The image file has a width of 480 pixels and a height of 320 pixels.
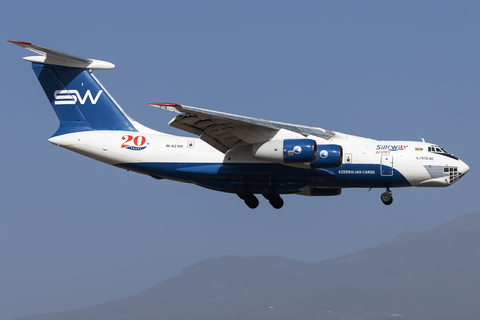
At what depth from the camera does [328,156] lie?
19.4 metres

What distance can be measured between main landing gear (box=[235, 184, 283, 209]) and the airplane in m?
0.03

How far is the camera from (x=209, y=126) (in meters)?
19.9

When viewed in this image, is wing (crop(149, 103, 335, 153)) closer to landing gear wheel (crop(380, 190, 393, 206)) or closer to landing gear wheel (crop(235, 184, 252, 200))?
landing gear wheel (crop(235, 184, 252, 200))

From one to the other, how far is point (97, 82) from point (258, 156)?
645 centimetres

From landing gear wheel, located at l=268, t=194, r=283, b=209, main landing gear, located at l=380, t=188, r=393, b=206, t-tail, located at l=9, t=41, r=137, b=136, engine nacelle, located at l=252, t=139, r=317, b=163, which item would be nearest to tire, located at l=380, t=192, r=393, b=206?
main landing gear, located at l=380, t=188, r=393, b=206

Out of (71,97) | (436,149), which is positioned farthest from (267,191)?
(71,97)

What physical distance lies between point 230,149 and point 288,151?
7.69ft

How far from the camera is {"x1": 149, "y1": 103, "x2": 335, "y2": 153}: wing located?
63.1 ft

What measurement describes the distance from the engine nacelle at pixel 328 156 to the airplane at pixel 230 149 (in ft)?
0.09

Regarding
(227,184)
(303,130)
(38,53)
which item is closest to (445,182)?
(303,130)

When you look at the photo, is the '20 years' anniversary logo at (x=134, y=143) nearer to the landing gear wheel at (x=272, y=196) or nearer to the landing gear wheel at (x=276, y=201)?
the landing gear wheel at (x=272, y=196)

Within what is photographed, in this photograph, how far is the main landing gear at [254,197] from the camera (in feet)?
68.0

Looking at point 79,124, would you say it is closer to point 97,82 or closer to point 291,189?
point 97,82

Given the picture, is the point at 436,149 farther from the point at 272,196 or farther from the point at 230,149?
the point at 230,149
